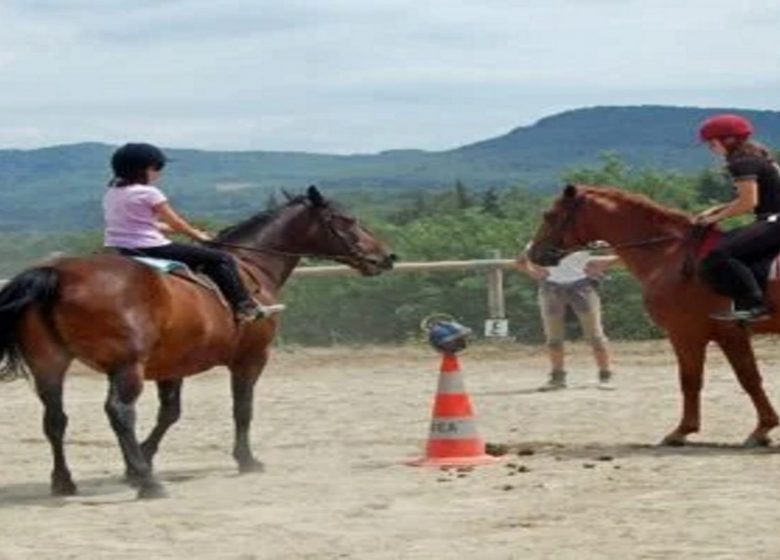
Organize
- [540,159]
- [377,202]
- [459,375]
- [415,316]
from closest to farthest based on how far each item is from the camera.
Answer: [459,375], [415,316], [377,202], [540,159]

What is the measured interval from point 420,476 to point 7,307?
2.76 metres

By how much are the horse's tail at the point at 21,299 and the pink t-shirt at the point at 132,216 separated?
768mm

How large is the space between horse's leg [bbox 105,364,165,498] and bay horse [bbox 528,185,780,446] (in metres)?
3.87

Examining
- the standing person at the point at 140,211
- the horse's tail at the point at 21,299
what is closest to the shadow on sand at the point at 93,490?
the horse's tail at the point at 21,299

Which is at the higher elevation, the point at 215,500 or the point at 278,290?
the point at 278,290

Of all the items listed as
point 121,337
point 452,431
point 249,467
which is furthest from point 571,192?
point 121,337

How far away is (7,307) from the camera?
1148cm

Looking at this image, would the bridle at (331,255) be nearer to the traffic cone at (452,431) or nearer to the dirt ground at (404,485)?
the traffic cone at (452,431)

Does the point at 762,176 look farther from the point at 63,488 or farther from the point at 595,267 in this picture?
the point at 595,267

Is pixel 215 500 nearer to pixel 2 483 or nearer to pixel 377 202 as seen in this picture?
pixel 2 483

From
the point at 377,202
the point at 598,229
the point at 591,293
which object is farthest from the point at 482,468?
the point at 377,202

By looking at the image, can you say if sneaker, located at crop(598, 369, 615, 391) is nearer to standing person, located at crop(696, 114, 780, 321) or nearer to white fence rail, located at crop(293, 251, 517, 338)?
white fence rail, located at crop(293, 251, 517, 338)

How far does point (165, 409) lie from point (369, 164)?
539 ft

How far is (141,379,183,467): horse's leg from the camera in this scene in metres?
12.9
